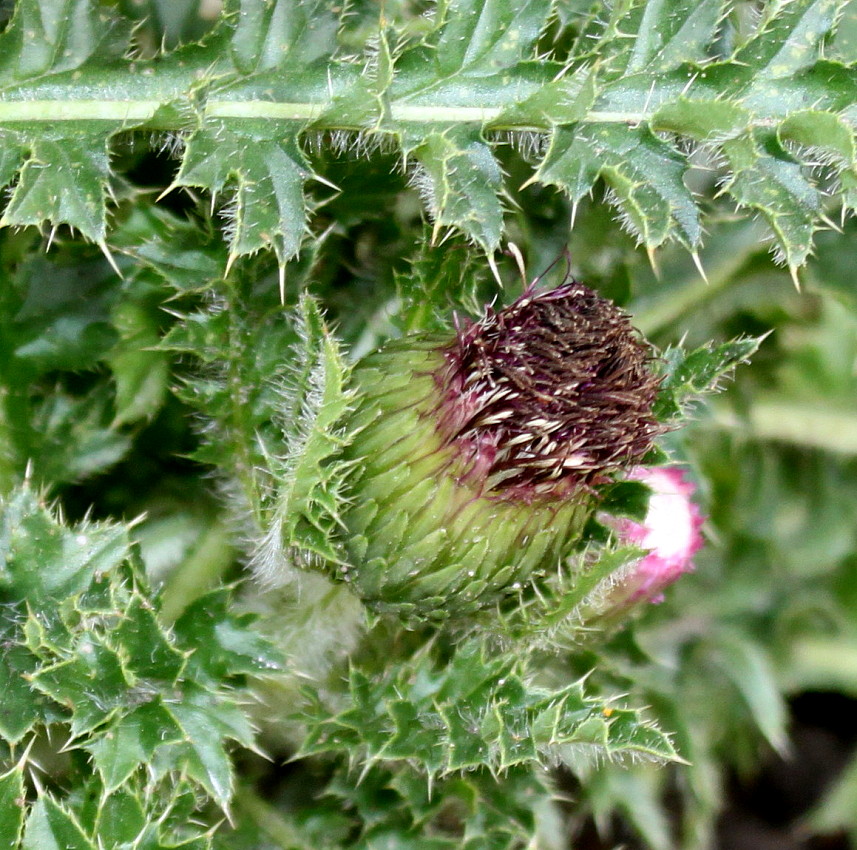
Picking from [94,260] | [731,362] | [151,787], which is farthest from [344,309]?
[151,787]

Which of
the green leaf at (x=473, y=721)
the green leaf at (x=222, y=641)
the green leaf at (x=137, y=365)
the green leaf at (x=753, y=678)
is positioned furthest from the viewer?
the green leaf at (x=753, y=678)

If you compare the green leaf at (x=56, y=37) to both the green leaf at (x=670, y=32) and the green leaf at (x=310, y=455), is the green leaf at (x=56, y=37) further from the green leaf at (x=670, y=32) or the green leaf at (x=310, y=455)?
the green leaf at (x=670, y=32)

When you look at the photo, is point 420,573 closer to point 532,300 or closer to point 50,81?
point 532,300

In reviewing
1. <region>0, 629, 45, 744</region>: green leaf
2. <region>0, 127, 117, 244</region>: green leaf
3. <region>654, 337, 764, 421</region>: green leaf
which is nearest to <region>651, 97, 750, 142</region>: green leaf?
<region>654, 337, 764, 421</region>: green leaf

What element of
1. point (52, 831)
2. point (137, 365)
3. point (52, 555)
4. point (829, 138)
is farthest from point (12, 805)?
point (829, 138)

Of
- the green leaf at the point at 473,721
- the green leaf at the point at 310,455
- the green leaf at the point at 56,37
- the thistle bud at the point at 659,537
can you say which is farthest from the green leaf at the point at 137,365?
the thistle bud at the point at 659,537

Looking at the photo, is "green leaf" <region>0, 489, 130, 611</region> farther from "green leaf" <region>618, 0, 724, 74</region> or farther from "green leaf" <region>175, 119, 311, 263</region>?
"green leaf" <region>618, 0, 724, 74</region>
